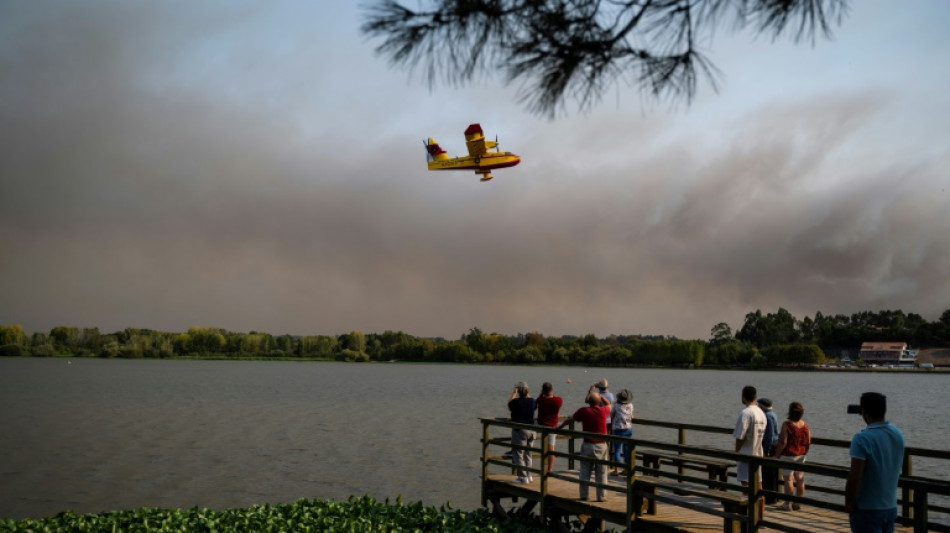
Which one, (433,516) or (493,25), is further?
(433,516)

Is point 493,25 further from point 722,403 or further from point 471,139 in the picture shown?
point 722,403

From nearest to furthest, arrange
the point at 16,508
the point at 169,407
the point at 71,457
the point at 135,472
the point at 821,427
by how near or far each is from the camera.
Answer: the point at 16,508, the point at 135,472, the point at 71,457, the point at 821,427, the point at 169,407

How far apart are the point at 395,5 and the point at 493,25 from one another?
757 mm

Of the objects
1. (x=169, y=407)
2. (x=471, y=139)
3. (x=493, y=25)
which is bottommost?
(x=169, y=407)

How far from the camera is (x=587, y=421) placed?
38.7ft

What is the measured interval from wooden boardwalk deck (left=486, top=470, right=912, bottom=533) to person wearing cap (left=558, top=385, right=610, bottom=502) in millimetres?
260

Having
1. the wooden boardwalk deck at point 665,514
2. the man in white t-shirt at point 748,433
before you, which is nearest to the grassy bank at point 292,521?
the wooden boardwalk deck at point 665,514

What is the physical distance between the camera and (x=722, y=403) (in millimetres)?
67500

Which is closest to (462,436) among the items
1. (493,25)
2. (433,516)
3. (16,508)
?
(16,508)

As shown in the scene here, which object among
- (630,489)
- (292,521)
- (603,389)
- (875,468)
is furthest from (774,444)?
(292,521)

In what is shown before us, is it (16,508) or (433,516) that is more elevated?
(433,516)

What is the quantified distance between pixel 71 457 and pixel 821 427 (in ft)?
120

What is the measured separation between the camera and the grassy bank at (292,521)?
1254 centimetres

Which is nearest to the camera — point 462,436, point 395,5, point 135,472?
point 395,5
